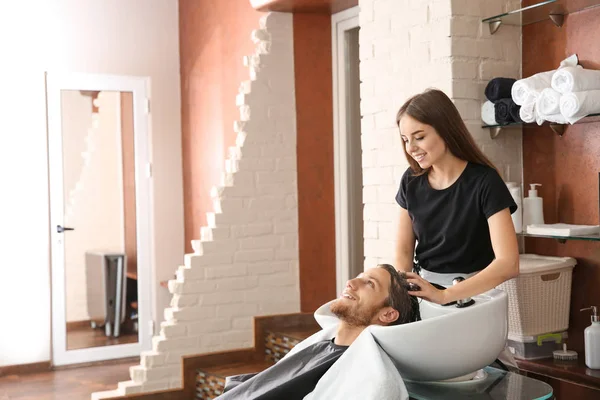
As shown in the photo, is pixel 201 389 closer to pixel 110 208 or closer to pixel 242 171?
pixel 242 171

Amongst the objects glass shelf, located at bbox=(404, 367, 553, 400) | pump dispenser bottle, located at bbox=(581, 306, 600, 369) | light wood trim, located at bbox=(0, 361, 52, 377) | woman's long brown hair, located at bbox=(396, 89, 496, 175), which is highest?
woman's long brown hair, located at bbox=(396, 89, 496, 175)

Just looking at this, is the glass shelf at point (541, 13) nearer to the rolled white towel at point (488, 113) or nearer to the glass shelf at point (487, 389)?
the rolled white towel at point (488, 113)

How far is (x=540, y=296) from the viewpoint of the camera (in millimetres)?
2604

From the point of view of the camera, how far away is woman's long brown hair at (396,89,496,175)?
2.10 m

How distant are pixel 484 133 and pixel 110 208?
125 inches

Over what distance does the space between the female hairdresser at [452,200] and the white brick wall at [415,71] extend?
0.65 metres

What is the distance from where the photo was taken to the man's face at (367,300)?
188cm

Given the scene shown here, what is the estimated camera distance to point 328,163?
4.37 m

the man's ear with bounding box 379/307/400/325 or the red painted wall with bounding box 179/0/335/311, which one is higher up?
the red painted wall with bounding box 179/0/335/311

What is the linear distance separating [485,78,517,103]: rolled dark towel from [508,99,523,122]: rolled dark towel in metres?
0.06

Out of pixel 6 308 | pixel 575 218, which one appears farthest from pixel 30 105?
pixel 575 218

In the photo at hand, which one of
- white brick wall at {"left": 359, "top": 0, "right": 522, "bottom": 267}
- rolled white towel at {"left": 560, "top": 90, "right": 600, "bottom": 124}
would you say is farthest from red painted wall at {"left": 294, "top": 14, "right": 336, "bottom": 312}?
rolled white towel at {"left": 560, "top": 90, "right": 600, "bottom": 124}

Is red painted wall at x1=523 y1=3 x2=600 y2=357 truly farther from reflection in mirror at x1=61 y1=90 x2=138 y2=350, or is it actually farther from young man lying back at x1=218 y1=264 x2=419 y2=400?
reflection in mirror at x1=61 y1=90 x2=138 y2=350

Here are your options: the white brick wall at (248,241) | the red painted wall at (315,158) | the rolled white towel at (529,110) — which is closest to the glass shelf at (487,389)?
the rolled white towel at (529,110)
